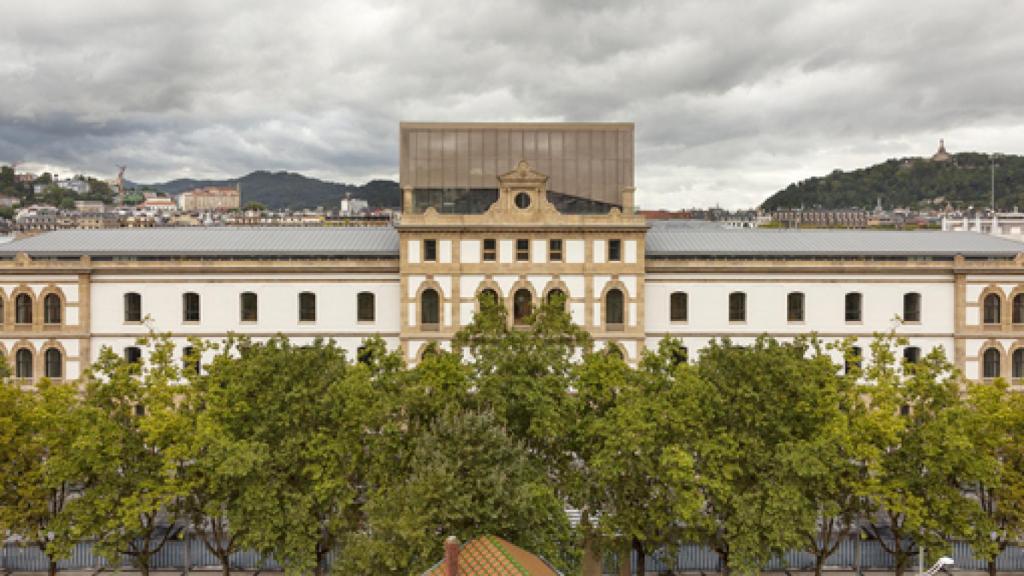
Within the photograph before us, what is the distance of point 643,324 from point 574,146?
15.6 m

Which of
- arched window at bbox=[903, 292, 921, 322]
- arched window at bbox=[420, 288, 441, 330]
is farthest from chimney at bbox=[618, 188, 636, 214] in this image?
arched window at bbox=[903, 292, 921, 322]

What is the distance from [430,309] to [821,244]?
3284 centimetres

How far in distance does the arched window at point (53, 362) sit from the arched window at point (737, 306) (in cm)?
5286

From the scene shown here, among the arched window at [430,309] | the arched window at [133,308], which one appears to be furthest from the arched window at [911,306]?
the arched window at [133,308]

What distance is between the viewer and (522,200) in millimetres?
59438

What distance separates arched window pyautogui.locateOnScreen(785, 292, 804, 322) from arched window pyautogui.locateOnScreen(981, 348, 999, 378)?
47.5 feet

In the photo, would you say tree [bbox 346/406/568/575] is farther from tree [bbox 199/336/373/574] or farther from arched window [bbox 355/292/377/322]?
arched window [bbox 355/292/377/322]

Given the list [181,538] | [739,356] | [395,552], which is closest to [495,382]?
[395,552]

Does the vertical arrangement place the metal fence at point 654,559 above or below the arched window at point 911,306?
below

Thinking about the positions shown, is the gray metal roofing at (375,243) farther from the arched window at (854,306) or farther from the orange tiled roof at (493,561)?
the orange tiled roof at (493,561)

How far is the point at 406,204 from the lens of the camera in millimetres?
60938

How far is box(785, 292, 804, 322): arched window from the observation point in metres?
61.6

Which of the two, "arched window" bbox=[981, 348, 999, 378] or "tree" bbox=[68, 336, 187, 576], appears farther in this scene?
"arched window" bbox=[981, 348, 999, 378]

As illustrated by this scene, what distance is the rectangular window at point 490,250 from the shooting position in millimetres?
59375
